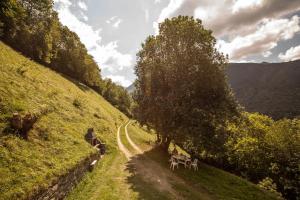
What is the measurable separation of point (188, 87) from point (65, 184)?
710 inches

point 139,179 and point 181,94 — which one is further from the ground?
point 181,94

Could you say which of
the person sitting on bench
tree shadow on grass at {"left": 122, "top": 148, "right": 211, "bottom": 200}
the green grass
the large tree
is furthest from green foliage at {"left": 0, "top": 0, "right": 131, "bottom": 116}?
the green grass

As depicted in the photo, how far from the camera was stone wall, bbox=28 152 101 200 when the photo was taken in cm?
1312

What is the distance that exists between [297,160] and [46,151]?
3046 centimetres

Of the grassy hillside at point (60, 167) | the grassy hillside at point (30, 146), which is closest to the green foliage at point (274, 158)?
the grassy hillside at point (60, 167)

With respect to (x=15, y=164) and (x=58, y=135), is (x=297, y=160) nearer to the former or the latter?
(x=58, y=135)

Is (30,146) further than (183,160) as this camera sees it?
No

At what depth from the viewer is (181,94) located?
27766 millimetres

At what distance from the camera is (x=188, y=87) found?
1091 inches

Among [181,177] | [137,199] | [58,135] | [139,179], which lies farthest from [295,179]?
[58,135]

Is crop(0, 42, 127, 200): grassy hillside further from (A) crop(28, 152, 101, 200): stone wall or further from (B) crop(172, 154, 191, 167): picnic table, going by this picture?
(B) crop(172, 154, 191, 167): picnic table

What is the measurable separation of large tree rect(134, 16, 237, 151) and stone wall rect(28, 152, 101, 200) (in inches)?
475

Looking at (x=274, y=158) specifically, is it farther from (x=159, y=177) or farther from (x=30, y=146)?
(x=30, y=146)

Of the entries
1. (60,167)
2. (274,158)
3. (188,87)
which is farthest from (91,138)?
(274,158)
